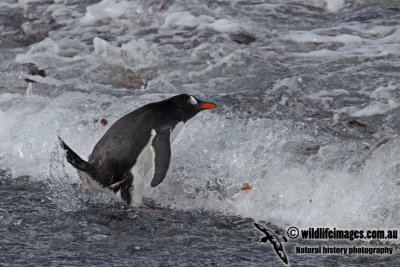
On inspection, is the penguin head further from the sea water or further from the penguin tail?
the penguin tail

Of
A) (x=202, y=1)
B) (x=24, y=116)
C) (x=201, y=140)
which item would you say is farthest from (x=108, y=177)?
(x=202, y=1)

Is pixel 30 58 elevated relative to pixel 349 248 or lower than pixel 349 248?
lower

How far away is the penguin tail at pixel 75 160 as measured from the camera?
3615mm

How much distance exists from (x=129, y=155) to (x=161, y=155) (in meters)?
0.24

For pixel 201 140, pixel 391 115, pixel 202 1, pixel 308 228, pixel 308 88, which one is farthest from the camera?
pixel 202 1

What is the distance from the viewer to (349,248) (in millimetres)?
3066

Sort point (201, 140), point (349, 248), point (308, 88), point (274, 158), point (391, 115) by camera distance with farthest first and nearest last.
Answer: point (308, 88), point (391, 115), point (201, 140), point (274, 158), point (349, 248)

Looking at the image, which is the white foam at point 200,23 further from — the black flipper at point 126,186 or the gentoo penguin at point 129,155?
the black flipper at point 126,186

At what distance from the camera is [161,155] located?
3736 millimetres

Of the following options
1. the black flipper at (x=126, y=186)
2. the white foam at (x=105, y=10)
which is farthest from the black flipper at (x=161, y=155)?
the white foam at (x=105, y=10)

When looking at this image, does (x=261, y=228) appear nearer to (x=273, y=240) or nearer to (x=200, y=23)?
(x=273, y=240)

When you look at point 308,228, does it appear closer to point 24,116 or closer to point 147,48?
point 24,116

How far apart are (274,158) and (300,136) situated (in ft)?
0.98

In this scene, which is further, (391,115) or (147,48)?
(147,48)
